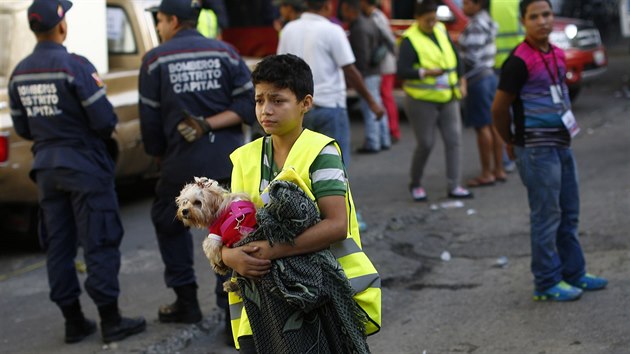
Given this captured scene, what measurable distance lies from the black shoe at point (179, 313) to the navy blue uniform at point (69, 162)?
0.47 m

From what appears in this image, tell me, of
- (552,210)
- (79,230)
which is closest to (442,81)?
(552,210)

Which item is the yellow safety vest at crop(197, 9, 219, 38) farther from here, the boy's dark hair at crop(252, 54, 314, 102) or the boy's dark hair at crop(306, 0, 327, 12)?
the boy's dark hair at crop(252, 54, 314, 102)

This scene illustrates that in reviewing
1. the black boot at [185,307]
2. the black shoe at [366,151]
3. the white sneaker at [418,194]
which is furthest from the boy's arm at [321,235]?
the black shoe at [366,151]

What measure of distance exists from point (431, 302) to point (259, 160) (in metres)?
3.25

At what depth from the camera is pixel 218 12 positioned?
11922 mm

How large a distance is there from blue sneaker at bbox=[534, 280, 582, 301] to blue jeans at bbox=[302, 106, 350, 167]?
207 centimetres

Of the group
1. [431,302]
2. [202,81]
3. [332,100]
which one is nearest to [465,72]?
[332,100]

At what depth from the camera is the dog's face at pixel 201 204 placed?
3.52 m

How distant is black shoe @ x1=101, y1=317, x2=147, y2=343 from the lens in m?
6.07

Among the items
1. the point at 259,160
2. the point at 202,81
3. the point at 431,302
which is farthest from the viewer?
the point at 431,302

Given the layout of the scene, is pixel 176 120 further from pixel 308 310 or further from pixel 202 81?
pixel 308 310

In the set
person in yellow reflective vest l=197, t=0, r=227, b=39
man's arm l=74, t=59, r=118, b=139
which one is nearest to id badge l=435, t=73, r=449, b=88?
person in yellow reflective vest l=197, t=0, r=227, b=39

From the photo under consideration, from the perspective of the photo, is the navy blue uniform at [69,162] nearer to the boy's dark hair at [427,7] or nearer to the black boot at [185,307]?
the black boot at [185,307]

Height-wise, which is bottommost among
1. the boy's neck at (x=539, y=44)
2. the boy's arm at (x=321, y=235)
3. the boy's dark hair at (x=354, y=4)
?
the boy's dark hair at (x=354, y=4)
